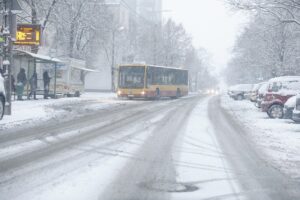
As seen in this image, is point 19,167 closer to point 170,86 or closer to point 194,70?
point 170,86

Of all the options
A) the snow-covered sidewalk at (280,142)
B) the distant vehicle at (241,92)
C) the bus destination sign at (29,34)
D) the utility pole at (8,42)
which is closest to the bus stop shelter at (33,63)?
the bus destination sign at (29,34)

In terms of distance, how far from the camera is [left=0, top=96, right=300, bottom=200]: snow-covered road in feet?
24.3

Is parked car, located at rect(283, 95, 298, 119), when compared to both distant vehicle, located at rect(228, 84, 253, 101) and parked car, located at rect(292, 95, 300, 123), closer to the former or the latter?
parked car, located at rect(292, 95, 300, 123)

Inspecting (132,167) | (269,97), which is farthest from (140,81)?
(132,167)

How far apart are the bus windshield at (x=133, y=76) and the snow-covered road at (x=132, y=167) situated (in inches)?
1065

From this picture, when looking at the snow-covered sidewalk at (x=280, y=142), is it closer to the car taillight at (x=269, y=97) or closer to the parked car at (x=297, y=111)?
the parked car at (x=297, y=111)

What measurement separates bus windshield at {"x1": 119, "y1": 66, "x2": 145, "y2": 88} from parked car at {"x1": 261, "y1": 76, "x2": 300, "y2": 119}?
18735 mm

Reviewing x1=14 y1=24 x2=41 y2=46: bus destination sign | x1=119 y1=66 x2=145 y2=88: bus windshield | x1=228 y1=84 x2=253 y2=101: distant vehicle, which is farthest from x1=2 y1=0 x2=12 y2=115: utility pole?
x1=228 y1=84 x2=253 y2=101: distant vehicle

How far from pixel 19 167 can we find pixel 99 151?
2.47m

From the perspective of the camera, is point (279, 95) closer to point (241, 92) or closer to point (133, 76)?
point (133, 76)

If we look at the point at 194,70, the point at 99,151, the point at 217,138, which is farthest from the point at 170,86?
the point at 194,70

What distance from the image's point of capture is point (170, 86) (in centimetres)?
4834

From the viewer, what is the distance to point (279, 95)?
2427 centimetres

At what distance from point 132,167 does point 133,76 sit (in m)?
33.3
